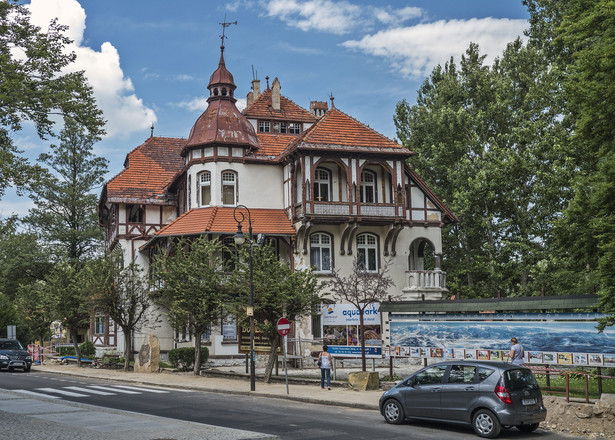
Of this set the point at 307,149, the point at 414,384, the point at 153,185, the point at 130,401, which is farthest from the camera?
the point at 153,185

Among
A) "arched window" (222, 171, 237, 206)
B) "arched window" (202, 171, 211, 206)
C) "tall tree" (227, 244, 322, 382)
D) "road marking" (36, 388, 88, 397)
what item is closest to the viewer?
"road marking" (36, 388, 88, 397)

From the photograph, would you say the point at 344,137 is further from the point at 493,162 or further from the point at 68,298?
the point at 68,298

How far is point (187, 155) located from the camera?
38.9m

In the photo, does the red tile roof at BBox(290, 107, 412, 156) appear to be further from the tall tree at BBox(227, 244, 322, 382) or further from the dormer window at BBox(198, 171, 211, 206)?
the tall tree at BBox(227, 244, 322, 382)

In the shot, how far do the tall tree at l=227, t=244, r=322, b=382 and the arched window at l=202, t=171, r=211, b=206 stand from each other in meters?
10.6

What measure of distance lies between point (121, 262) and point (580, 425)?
2759 centimetres

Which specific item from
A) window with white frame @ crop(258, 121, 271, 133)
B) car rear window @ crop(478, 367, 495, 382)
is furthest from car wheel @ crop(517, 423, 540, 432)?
window with white frame @ crop(258, 121, 271, 133)

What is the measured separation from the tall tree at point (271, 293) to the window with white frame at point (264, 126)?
18.4 m

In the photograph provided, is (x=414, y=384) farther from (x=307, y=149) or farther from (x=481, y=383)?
(x=307, y=149)

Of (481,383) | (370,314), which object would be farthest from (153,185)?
(481,383)

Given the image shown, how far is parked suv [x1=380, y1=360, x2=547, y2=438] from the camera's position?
14195mm

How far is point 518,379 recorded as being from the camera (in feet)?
47.9

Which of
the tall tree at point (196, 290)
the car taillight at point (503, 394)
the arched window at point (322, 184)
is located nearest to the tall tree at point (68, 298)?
the tall tree at point (196, 290)

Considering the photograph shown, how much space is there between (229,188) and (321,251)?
6286 millimetres
